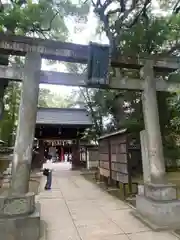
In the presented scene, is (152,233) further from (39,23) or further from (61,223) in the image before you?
(39,23)

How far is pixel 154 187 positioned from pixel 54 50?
13.7 ft

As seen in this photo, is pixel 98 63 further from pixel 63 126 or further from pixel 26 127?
pixel 63 126

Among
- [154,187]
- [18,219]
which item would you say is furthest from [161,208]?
[18,219]

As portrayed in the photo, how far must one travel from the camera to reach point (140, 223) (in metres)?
4.73

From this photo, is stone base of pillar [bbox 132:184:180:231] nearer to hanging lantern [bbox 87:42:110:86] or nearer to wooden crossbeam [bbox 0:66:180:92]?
wooden crossbeam [bbox 0:66:180:92]

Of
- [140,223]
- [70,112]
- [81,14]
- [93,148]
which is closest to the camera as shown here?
[140,223]

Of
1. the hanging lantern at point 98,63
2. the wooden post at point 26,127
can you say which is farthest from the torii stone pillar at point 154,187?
the wooden post at point 26,127

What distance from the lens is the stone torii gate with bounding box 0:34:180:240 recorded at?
3.96 m

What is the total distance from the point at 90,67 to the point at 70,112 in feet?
53.0

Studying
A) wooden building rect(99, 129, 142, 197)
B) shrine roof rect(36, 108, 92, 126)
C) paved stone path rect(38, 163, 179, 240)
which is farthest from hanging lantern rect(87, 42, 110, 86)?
shrine roof rect(36, 108, 92, 126)

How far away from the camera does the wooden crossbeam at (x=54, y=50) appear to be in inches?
186

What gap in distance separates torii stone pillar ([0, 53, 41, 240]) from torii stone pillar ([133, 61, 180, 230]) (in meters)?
2.63

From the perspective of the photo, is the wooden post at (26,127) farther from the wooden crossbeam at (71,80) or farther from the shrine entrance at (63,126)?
the shrine entrance at (63,126)

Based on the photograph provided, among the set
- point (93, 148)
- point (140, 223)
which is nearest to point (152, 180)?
point (140, 223)
